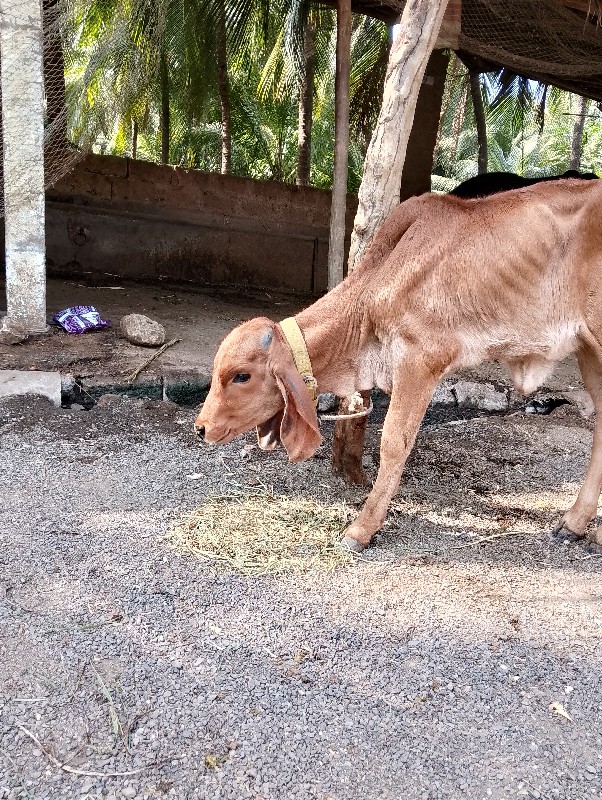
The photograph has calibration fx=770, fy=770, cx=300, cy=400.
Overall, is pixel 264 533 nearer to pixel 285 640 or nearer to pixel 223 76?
pixel 285 640

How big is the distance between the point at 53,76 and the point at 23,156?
1550 millimetres

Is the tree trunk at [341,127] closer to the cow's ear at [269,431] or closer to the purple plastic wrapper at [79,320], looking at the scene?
the purple plastic wrapper at [79,320]

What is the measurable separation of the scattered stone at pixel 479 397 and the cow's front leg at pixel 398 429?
2.77 meters

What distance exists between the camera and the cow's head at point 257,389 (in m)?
3.21

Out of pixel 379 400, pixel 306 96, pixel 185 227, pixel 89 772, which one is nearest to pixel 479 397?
pixel 379 400

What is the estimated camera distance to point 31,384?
521cm

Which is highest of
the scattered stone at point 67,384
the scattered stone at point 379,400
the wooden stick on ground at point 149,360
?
the scattered stone at point 67,384

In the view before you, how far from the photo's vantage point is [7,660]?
2.59m

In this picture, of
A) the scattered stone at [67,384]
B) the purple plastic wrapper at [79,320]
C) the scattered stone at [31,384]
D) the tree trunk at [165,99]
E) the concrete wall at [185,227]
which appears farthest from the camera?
the tree trunk at [165,99]

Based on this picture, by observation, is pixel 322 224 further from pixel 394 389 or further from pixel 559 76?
pixel 394 389

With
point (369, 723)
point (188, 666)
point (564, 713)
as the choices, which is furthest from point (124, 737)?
point (564, 713)

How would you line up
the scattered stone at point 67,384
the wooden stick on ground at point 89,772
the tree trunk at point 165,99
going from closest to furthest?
the wooden stick on ground at point 89,772
the scattered stone at point 67,384
the tree trunk at point 165,99

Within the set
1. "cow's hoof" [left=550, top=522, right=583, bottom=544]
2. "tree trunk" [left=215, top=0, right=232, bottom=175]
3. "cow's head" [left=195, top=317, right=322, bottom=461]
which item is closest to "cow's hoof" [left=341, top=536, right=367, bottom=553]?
"cow's head" [left=195, top=317, right=322, bottom=461]

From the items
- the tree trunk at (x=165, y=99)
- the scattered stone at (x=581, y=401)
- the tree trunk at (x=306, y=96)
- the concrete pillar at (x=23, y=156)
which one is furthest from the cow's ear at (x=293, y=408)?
the tree trunk at (x=165, y=99)
